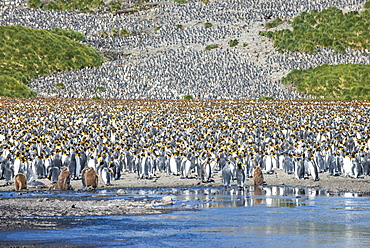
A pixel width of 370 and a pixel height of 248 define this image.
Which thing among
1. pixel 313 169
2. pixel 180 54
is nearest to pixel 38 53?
pixel 180 54

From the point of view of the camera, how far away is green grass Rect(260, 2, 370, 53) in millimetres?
91062

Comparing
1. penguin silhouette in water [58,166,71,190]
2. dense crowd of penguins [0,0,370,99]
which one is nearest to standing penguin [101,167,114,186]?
penguin silhouette in water [58,166,71,190]

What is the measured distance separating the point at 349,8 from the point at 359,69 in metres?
43.2

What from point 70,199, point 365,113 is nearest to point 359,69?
point 365,113

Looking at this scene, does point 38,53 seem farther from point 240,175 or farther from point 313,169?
point 240,175

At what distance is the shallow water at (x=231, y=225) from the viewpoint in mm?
14430

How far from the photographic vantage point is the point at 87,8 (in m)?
137

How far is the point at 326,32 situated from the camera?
3917 inches

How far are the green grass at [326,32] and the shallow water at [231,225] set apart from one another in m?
71.3

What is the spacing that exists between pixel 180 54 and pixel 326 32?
80.5 ft

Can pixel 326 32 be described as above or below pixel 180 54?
above

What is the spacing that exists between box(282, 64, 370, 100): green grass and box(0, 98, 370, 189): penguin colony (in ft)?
60.1

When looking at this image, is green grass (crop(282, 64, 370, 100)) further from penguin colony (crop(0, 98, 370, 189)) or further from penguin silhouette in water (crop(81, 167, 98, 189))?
penguin silhouette in water (crop(81, 167, 98, 189))

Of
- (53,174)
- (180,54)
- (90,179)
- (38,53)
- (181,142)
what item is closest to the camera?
(90,179)
